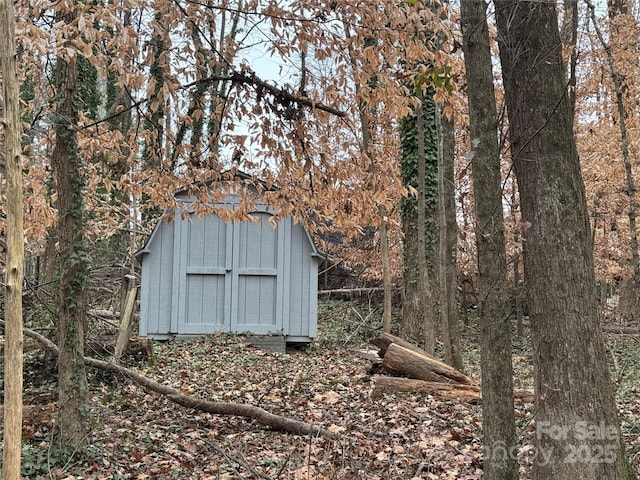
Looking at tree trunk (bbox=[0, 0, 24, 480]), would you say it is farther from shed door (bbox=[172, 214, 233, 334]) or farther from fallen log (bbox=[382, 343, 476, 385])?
shed door (bbox=[172, 214, 233, 334])

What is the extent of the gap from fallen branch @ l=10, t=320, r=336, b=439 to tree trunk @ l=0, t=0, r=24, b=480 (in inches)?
137

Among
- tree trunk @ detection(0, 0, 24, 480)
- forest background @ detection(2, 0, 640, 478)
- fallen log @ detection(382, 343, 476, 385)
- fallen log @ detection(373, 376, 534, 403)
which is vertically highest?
forest background @ detection(2, 0, 640, 478)

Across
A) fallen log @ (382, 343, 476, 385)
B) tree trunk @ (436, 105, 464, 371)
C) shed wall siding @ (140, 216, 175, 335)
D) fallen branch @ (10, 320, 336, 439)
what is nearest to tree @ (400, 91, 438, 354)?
tree trunk @ (436, 105, 464, 371)

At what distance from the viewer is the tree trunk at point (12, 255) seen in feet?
6.00

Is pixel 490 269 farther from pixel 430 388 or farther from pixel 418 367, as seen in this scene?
pixel 418 367

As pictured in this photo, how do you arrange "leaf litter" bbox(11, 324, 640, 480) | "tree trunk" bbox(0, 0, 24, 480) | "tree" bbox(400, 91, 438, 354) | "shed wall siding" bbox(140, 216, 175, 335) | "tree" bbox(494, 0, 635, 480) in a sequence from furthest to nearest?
"tree" bbox(400, 91, 438, 354) < "shed wall siding" bbox(140, 216, 175, 335) < "leaf litter" bbox(11, 324, 640, 480) < "tree" bbox(494, 0, 635, 480) < "tree trunk" bbox(0, 0, 24, 480)

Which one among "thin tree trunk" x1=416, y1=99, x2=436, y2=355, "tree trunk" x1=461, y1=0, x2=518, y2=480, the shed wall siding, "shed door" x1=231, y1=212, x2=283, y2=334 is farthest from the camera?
"shed door" x1=231, y1=212, x2=283, y2=334

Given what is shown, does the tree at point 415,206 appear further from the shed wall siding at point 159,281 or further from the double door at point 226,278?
the shed wall siding at point 159,281

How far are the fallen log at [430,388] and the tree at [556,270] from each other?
133 inches

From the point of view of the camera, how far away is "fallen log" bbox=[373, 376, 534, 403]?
6.59 metres

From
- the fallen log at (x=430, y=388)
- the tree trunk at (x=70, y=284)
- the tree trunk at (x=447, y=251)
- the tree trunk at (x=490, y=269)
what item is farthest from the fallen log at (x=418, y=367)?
the tree trunk at (x=70, y=284)

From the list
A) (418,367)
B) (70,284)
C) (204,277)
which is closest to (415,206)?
(204,277)

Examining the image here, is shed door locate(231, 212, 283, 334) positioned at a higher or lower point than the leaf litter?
higher

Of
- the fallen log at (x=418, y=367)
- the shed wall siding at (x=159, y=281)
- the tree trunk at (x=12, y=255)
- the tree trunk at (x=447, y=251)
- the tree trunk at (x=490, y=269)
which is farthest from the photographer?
the shed wall siding at (x=159, y=281)
